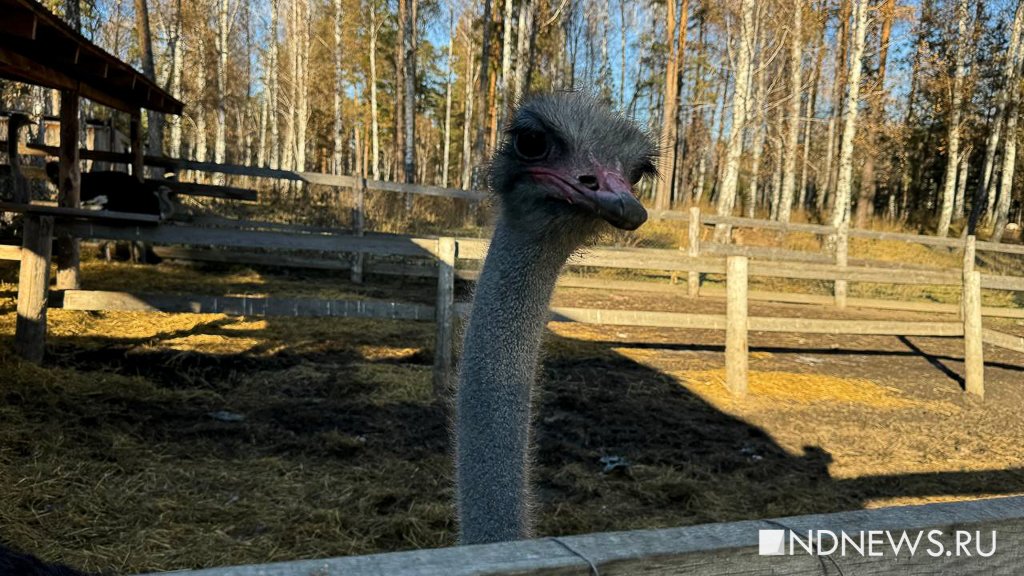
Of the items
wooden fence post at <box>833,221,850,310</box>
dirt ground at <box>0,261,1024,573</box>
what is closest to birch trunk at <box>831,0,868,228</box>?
wooden fence post at <box>833,221,850,310</box>

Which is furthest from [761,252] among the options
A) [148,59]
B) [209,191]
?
[148,59]

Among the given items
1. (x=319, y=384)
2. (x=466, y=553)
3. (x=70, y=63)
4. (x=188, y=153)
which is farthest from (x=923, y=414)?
(x=188, y=153)

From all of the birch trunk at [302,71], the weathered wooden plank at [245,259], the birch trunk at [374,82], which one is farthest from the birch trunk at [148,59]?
the birch trunk at [302,71]

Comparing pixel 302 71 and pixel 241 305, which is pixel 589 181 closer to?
pixel 241 305

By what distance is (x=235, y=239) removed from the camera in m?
4.93

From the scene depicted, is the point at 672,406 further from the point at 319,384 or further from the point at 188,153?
the point at 188,153

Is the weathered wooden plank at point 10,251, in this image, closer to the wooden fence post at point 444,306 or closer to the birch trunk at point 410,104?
the wooden fence post at point 444,306

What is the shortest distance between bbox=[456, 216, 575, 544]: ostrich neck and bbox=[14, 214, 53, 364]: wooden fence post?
A: 4290 millimetres

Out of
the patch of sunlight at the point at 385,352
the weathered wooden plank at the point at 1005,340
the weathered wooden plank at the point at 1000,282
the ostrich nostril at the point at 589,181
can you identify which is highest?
the ostrich nostril at the point at 589,181

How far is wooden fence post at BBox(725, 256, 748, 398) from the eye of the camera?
5.07 m

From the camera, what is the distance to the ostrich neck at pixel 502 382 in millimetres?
1310

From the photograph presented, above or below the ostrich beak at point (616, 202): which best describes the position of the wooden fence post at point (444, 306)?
below

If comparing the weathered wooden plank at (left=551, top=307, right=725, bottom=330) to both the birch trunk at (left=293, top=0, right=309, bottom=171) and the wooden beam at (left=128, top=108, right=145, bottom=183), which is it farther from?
the birch trunk at (left=293, top=0, right=309, bottom=171)

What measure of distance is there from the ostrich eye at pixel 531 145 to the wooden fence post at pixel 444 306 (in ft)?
10.4
